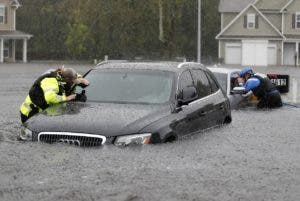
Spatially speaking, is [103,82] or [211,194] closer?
[211,194]

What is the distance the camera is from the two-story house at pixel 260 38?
234ft

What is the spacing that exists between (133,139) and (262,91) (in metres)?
9.33

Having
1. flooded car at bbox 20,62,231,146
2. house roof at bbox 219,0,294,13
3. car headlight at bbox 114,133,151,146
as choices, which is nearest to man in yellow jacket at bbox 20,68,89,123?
flooded car at bbox 20,62,231,146

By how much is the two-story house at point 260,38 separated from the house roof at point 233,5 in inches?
82.6

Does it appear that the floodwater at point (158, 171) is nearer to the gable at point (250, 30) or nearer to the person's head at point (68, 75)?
Answer: the person's head at point (68, 75)

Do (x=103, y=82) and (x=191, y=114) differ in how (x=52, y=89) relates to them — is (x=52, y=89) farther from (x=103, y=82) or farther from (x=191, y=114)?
(x=191, y=114)

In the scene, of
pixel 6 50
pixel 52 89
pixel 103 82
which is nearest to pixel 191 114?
pixel 103 82

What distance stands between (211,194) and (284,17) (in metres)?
69.0

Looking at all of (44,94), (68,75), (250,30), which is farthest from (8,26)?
(44,94)

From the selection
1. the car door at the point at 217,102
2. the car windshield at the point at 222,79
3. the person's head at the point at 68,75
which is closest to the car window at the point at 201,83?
the car door at the point at 217,102

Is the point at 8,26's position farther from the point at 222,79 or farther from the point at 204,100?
the point at 204,100

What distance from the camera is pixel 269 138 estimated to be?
11922 millimetres

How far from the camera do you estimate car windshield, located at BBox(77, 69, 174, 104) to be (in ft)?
34.7

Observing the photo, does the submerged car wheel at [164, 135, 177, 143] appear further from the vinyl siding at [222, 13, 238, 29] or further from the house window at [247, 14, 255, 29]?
the vinyl siding at [222, 13, 238, 29]
